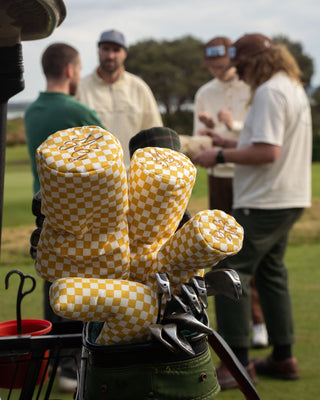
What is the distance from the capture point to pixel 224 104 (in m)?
4.10

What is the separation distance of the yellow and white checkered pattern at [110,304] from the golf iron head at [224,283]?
11 cm

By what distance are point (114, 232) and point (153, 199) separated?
9cm

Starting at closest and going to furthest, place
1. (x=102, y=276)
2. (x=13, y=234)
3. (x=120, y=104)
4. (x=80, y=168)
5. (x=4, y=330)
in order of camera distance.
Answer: (x=80, y=168) < (x=102, y=276) < (x=4, y=330) < (x=120, y=104) < (x=13, y=234)

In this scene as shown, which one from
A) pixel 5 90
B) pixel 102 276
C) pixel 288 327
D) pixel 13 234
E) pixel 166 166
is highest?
pixel 5 90

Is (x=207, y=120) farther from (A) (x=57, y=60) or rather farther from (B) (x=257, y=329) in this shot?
(B) (x=257, y=329)

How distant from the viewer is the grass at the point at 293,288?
9.21 ft

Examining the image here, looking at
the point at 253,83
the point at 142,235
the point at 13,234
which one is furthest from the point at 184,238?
the point at 13,234

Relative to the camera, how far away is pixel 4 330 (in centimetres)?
137

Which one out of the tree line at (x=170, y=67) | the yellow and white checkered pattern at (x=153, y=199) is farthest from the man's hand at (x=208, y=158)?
the tree line at (x=170, y=67)

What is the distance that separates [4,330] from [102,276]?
1.43 feet

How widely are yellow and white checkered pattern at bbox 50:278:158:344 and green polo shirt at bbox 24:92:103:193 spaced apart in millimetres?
1581

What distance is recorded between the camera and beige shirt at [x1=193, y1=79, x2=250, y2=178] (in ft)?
13.0

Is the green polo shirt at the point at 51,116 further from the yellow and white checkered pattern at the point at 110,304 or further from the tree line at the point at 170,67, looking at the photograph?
the tree line at the point at 170,67

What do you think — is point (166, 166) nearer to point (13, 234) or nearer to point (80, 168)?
point (80, 168)
